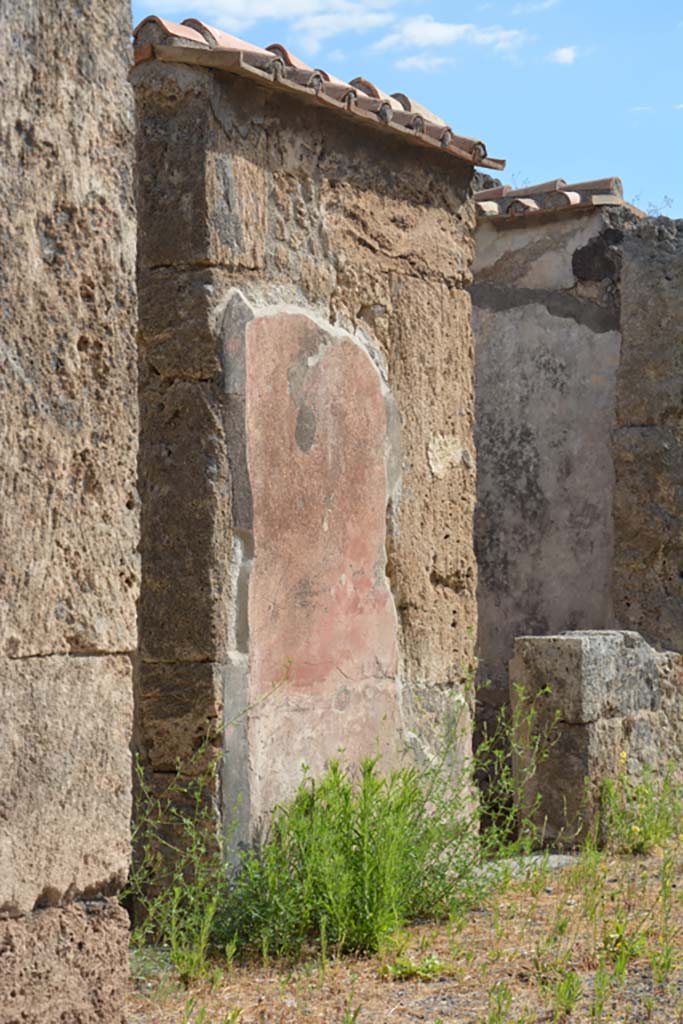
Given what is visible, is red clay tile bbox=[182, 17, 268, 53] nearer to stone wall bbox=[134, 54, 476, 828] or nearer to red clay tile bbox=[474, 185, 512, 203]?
stone wall bbox=[134, 54, 476, 828]

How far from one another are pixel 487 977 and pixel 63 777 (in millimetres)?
2133

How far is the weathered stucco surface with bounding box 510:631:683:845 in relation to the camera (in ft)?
20.8

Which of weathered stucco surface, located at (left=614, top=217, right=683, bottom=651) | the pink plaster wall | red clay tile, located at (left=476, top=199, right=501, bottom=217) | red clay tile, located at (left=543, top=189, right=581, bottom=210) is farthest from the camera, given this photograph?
red clay tile, located at (left=476, top=199, right=501, bottom=217)

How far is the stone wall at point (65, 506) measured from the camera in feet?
8.79

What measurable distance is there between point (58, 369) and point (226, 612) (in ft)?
7.11

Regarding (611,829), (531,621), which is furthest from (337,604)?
(531,621)

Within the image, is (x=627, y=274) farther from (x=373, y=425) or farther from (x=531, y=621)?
(x=373, y=425)

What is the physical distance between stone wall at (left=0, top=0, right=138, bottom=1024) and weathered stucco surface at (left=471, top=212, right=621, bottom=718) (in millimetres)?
5457

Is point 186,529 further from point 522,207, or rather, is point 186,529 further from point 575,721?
point 522,207

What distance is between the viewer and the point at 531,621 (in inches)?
327

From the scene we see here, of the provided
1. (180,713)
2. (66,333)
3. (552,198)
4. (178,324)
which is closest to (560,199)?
(552,198)

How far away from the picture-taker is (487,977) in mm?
4410

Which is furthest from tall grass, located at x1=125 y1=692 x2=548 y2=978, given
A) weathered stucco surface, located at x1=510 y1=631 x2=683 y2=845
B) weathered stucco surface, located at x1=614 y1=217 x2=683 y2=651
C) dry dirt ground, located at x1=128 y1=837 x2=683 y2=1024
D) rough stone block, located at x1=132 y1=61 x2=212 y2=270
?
weathered stucco surface, located at x1=614 y1=217 x2=683 y2=651

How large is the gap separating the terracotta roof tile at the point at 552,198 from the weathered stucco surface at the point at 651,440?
0.30 meters
